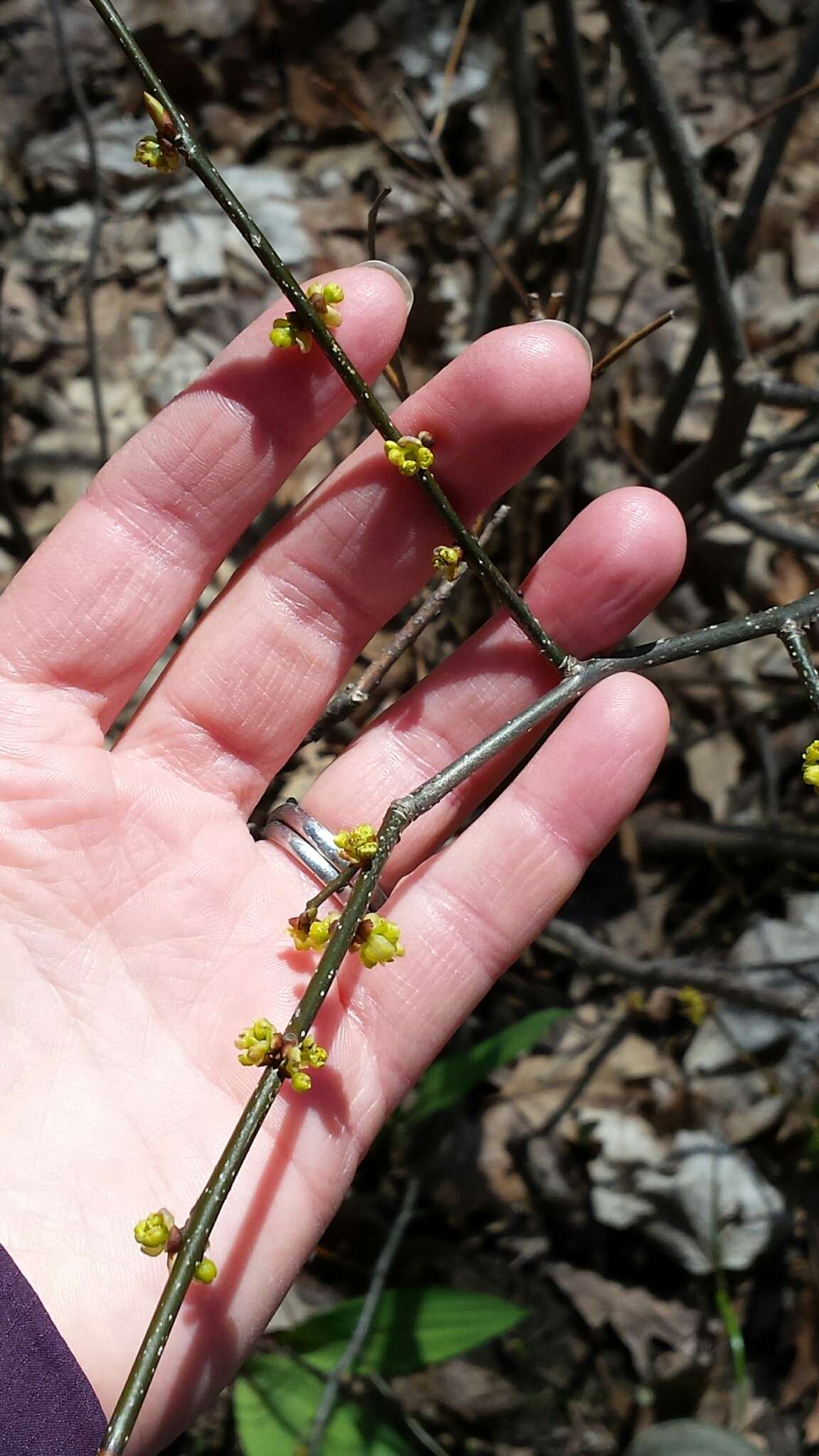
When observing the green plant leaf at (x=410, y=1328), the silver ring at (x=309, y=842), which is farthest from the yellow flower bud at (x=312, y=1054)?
the green plant leaf at (x=410, y=1328)

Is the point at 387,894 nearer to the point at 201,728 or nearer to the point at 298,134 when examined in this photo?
the point at 201,728

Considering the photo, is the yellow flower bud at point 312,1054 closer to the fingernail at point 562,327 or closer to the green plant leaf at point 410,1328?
the green plant leaf at point 410,1328

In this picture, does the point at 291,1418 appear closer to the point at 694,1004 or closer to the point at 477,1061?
the point at 477,1061

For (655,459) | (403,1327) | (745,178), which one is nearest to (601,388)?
(655,459)

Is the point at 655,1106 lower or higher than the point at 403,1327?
higher

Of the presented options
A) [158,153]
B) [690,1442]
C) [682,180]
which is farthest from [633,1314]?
[158,153]

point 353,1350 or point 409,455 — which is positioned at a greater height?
point 409,455

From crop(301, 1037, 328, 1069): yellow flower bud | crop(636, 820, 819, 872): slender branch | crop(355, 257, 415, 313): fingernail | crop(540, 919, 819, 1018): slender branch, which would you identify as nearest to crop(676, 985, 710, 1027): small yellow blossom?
crop(540, 919, 819, 1018): slender branch
